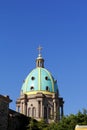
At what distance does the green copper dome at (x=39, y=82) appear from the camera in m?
88.4

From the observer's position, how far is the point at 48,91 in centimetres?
8869

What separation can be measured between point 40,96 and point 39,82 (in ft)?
12.2

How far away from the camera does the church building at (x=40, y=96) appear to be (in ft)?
283

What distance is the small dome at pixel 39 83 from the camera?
88312 mm

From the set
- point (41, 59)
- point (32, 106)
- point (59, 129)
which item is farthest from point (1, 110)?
point (41, 59)

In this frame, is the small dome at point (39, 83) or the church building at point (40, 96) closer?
the church building at point (40, 96)

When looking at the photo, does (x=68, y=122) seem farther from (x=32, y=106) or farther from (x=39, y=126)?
(x=32, y=106)

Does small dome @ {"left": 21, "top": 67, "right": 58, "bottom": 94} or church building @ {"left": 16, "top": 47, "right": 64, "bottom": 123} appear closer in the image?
church building @ {"left": 16, "top": 47, "right": 64, "bottom": 123}

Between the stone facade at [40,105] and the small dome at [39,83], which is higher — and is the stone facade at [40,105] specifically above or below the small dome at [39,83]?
below

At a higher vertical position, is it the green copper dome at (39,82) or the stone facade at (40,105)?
the green copper dome at (39,82)

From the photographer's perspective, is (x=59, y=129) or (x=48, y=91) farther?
(x=48, y=91)

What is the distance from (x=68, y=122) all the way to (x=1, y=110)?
887 cm

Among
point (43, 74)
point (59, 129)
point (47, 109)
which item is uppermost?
point (43, 74)

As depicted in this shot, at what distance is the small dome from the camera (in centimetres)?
8831
